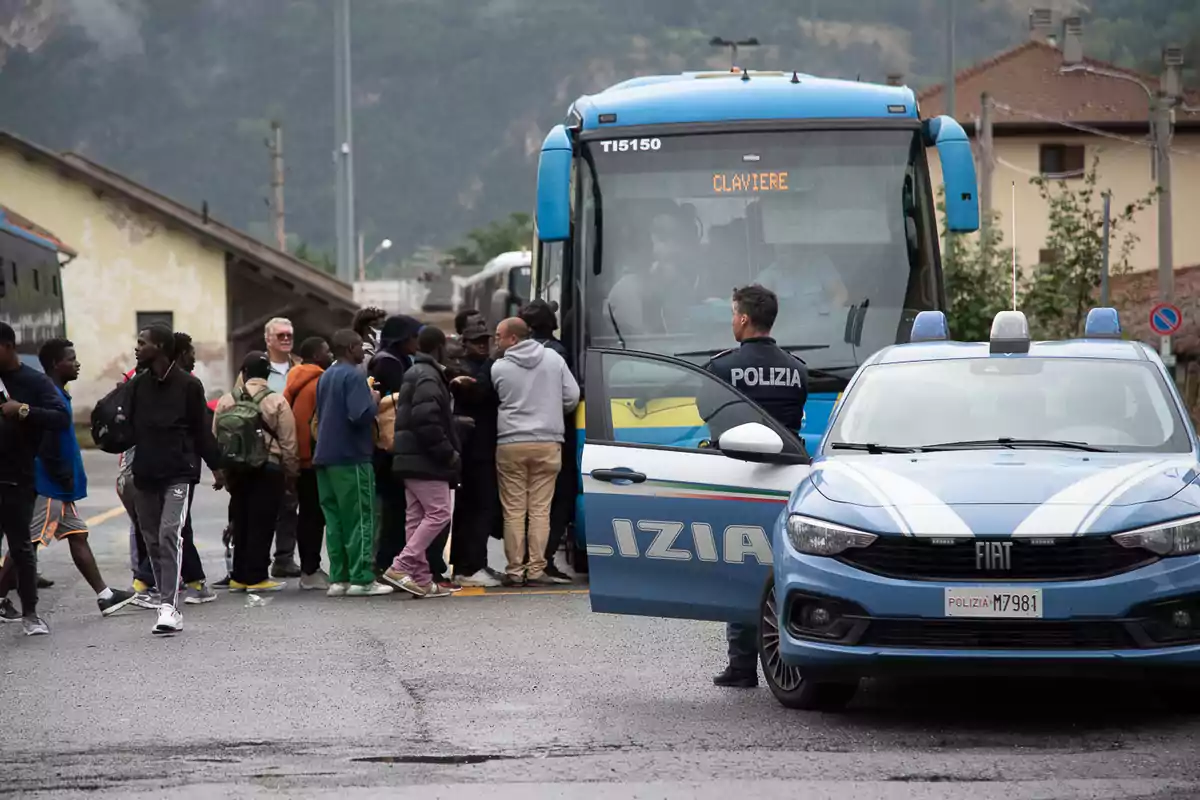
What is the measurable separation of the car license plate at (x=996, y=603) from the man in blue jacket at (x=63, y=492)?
6531 mm

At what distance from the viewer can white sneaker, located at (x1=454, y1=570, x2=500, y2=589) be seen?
1375 cm

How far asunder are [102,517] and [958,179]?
1155 centimetres

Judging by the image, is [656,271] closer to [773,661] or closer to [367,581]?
[367,581]

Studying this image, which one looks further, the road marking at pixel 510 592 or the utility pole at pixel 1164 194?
the utility pole at pixel 1164 194

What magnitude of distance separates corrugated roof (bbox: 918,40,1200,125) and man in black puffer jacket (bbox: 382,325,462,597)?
192ft

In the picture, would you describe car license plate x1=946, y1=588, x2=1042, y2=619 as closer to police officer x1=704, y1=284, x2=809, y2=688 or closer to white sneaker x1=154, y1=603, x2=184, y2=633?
police officer x1=704, y1=284, x2=809, y2=688

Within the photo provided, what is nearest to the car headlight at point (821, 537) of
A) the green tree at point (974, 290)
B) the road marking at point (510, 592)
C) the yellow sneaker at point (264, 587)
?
the road marking at point (510, 592)

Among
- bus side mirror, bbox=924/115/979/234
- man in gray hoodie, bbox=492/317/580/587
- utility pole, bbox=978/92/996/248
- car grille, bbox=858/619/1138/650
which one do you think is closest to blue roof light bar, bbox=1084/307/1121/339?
car grille, bbox=858/619/1138/650

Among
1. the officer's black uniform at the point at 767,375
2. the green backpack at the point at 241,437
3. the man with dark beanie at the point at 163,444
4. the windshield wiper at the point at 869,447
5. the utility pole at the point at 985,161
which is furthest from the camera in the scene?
the utility pole at the point at 985,161

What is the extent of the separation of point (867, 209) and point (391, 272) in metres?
125

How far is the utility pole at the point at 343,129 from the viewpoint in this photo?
40.6m

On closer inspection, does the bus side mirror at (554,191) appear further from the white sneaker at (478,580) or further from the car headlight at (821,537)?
the car headlight at (821,537)

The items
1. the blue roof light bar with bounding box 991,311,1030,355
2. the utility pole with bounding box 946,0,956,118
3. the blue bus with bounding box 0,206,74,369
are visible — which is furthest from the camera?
the utility pole with bounding box 946,0,956,118

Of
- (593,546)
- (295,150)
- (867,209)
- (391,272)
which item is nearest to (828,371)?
(867,209)
